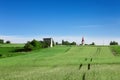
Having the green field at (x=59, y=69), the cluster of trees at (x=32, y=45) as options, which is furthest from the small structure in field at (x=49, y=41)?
the green field at (x=59, y=69)

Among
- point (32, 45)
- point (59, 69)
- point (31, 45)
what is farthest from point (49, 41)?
point (59, 69)

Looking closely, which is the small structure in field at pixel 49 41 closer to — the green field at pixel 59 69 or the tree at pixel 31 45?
the tree at pixel 31 45

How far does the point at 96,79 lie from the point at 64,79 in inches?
102

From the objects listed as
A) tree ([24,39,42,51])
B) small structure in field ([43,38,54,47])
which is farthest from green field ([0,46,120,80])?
small structure in field ([43,38,54,47])

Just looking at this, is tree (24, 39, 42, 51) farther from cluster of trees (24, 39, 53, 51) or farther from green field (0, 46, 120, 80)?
green field (0, 46, 120, 80)

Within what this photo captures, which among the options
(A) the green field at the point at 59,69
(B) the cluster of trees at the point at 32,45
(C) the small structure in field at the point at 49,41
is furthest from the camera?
(C) the small structure in field at the point at 49,41

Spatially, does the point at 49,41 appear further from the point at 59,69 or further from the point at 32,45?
the point at 59,69

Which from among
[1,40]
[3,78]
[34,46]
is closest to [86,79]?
[3,78]

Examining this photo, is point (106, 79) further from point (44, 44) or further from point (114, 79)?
point (44, 44)

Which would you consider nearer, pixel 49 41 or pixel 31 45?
pixel 31 45

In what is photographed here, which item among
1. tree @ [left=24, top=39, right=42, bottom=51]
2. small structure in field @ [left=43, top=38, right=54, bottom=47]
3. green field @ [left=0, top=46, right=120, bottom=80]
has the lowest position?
green field @ [left=0, top=46, right=120, bottom=80]

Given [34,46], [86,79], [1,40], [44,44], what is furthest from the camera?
[1,40]

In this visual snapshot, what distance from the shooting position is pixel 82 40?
146625mm

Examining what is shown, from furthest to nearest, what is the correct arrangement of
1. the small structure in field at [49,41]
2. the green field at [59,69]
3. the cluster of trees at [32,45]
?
the small structure in field at [49,41] < the cluster of trees at [32,45] < the green field at [59,69]
